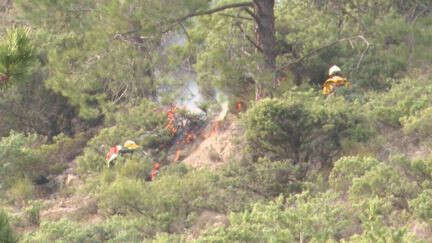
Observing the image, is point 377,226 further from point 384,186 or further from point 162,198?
point 162,198

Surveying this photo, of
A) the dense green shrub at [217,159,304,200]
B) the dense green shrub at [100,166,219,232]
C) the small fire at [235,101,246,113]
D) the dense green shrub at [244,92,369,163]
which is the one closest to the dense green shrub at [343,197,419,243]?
the dense green shrub at [217,159,304,200]

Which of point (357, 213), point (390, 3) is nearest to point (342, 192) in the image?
point (357, 213)

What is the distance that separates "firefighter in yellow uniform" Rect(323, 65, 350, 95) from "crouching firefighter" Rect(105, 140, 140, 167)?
2936mm

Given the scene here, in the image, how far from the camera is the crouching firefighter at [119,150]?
508 inches

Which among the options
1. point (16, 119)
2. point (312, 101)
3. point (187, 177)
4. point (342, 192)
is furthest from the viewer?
point (16, 119)

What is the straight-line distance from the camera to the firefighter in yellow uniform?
1308 centimetres

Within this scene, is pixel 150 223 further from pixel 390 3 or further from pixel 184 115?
pixel 390 3

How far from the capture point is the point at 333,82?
43.5 feet

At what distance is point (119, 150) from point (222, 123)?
1679 millimetres

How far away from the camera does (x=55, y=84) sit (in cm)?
1339

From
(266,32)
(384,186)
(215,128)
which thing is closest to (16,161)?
(215,128)

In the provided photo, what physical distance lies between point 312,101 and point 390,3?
3849 millimetres

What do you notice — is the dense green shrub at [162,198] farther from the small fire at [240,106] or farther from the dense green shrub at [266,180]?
the small fire at [240,106]

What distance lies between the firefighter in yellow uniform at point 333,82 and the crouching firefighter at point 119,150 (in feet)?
9.63
